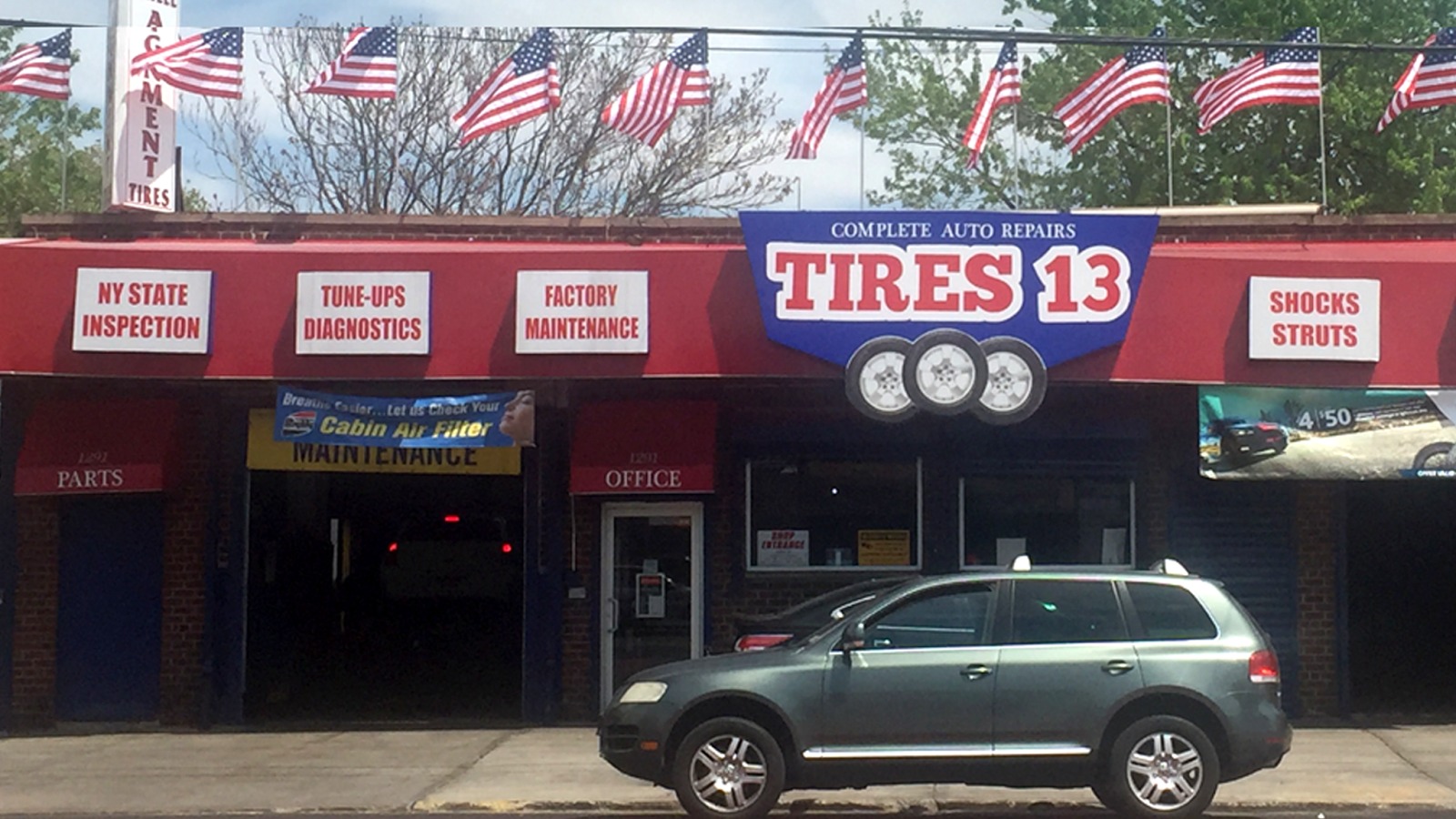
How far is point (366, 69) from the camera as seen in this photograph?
1612 cm

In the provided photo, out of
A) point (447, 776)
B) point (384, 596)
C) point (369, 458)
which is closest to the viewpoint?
point (447, 776)

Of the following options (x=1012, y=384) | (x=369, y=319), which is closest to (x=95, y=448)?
(x=369, y=319)

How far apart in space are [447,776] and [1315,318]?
8655mm

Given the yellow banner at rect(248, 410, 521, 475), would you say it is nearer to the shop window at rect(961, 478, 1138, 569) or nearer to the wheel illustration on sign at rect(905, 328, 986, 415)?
the wheel illustration on sign at rect(905, 328, 986, 415)

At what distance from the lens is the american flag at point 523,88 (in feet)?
52.5

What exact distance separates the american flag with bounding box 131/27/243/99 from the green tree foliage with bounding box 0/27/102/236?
2328 cm

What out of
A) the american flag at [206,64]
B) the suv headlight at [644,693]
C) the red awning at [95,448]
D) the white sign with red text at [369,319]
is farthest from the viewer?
the american flag at [206,64]

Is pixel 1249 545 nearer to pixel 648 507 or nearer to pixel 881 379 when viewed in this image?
pixel 881 379

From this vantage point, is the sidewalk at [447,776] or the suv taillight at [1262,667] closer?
the suv taillight at [1262,667]

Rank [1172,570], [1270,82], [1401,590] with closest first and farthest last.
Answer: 1. [1172,570]
2. [1401,590]
3. [1270,82]

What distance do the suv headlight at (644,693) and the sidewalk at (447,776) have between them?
1.21 meters

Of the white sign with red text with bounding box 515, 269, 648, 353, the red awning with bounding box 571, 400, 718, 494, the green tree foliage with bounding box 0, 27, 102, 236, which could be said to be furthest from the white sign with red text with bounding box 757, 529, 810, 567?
the green tree foliage with bounding box 0, 27, 102, 236

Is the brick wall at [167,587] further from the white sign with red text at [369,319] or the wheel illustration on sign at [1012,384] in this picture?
the wheel illustration on sign at [1012,384]

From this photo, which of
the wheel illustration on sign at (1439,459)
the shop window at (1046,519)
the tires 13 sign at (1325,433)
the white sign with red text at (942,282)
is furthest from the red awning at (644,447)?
the wheel illustration on sign at (1439,459)
